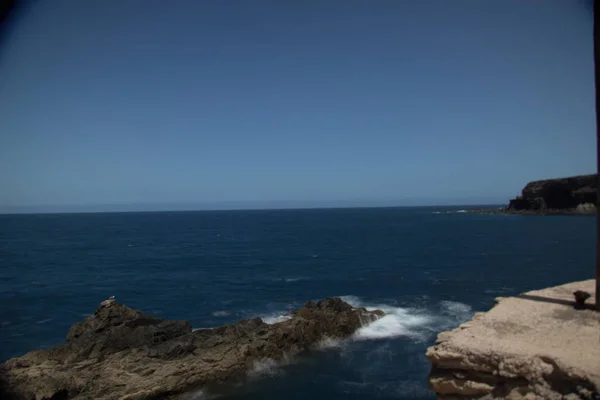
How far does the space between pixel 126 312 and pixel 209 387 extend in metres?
8.64

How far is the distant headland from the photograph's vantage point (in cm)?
12494

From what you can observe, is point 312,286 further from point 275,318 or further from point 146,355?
point 146,355

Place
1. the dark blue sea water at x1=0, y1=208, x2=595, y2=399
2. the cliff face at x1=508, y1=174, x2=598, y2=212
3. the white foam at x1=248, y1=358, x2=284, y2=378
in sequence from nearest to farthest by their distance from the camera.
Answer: the white foam at x1=248, y1=358, x2=284, y2=378, the dark blue sea water at x1=0, y1=208, x2=595, y2=399, the cliff face at x1=508, y1=174, x2=598, y2=212

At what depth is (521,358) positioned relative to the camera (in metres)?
9.29

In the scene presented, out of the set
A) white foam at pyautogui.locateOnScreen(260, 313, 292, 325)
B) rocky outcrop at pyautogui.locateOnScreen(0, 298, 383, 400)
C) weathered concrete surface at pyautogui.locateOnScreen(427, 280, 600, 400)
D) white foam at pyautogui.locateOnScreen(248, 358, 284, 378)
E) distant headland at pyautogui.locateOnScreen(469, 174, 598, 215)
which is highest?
distant headland at pyautogui.locateOnScreen(469, 174, 598, 215)

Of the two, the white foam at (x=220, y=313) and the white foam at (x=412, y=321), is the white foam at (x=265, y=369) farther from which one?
the white foam at (x=220, y=313)

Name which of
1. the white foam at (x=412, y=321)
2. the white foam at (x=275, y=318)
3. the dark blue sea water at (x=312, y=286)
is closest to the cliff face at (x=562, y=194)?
the dark blue sea water at (x=312, y=286)

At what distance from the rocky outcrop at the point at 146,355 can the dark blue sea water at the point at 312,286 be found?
148 cm

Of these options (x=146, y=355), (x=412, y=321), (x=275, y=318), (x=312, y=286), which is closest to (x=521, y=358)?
(x=146, y=355)

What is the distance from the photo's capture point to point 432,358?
1027 centimetres

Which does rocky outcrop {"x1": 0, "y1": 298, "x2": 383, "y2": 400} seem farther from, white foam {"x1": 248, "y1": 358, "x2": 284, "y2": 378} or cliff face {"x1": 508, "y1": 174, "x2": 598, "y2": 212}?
cliff face {"x1": 508, "y1": 174, "x2": 598, "y2": 212}

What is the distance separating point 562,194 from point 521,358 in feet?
491

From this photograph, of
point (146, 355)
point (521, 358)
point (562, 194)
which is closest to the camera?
point (521, 358)

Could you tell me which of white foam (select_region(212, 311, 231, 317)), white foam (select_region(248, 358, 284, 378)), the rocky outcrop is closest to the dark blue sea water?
white foam (select_region(248, 358, 284, 378))
